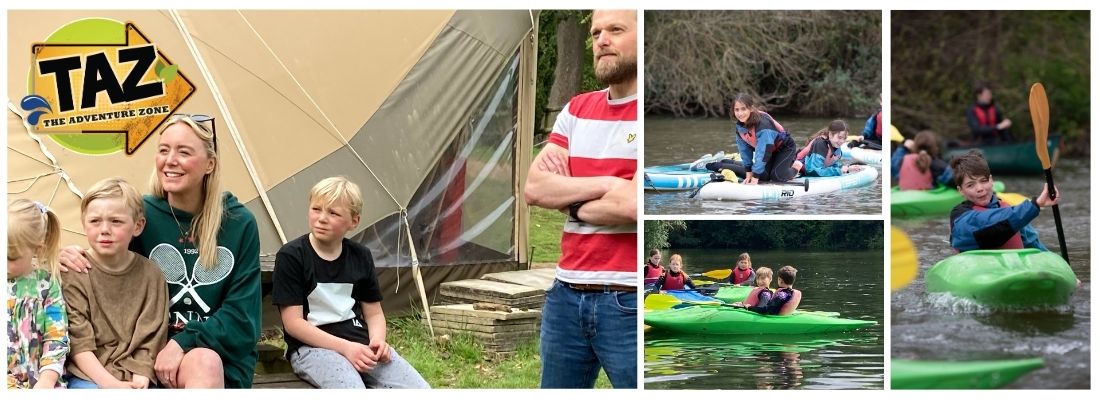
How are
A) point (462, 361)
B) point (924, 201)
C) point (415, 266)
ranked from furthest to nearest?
1. point (415, 266)
2. point (462, 361)
3. point (924, 201)

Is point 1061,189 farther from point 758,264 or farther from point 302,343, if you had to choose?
point 302,343

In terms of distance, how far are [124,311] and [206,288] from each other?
235 mm

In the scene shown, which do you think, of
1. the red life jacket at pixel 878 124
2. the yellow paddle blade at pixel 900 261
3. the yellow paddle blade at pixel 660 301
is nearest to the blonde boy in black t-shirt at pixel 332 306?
the yellow paddle blade at pixel 660 301

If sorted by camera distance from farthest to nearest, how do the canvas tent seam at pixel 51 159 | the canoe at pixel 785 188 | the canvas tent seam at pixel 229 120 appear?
1. the canvas tent seam at pixel 229 120
2. the canvas tent seam at pixel 51 159
3. the canoe at pixel 785 188

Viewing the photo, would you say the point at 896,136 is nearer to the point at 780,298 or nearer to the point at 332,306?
the point at 780,298

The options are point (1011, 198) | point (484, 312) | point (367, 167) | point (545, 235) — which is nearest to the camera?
point (1011, 198)

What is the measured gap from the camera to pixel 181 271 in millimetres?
4027

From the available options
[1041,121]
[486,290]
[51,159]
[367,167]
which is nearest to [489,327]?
[486,290]

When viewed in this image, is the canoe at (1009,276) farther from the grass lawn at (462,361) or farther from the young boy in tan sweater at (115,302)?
the young boy in tan sweater at (115,302)

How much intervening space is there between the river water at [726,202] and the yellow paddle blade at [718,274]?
19 centimetres

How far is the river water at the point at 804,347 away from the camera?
395cm

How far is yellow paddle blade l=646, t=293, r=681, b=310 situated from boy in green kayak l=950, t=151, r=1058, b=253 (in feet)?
2.76

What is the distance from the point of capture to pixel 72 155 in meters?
5.74

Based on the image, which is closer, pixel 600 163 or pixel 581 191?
pixel 581 191
